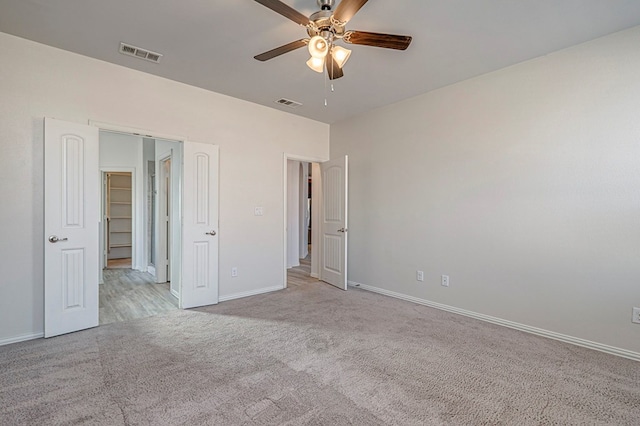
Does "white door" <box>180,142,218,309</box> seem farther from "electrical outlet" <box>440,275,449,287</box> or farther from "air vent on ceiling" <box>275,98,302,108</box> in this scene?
"electrical outlet" <box>440,275,449,287</box>

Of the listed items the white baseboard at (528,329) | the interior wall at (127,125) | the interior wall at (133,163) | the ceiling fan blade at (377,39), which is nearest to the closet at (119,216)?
the interior wall at (133,163)

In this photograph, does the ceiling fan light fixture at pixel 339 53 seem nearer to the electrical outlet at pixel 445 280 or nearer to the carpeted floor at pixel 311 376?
the carpeted floor at pixel 311 376

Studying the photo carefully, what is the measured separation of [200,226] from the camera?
3.79 metres

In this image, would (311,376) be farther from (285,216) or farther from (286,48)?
(285,216)

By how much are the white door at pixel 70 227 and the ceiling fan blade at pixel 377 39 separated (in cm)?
277

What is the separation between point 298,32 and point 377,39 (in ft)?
2.89

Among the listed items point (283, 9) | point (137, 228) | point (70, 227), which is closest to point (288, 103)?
point (283, 9)

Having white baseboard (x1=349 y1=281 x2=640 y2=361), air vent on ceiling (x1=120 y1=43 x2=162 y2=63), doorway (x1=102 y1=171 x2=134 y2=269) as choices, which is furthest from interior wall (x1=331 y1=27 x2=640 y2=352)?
doorway (x1=102 y1=171 x2=134 y2=269)

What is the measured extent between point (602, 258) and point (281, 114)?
13.8 feet

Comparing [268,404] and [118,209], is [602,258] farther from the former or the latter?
[118,209]

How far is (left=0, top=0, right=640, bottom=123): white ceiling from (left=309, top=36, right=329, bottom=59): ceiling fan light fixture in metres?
0.37

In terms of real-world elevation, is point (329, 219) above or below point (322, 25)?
below

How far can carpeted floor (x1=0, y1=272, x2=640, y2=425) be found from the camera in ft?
5.78

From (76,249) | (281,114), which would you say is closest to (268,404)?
(76,249)
